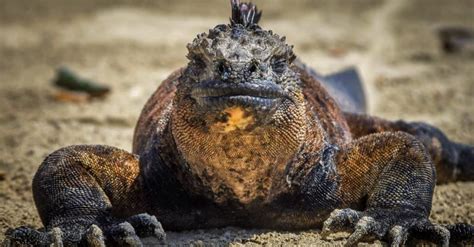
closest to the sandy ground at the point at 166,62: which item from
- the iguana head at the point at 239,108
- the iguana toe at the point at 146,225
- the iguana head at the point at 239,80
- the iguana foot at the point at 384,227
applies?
the iguana foot at the point at 384,227

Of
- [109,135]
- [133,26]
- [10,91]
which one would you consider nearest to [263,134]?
[109,135]

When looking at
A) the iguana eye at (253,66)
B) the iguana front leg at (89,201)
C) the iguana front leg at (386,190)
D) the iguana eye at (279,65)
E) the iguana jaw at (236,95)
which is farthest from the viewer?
the iguana front leg at (386,190)

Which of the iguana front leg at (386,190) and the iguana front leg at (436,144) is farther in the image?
the iguana front leg at (436,144)

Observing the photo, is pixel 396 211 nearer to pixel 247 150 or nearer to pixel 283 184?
pixel 283 184

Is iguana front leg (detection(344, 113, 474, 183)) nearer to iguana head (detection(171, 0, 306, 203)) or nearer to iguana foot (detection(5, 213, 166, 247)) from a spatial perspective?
iguana head (detection(171, 0, 306, 203))

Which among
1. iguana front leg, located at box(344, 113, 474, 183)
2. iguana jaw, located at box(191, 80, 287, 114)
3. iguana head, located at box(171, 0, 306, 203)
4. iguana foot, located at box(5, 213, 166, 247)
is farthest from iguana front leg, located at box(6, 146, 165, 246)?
iguana front leg, located at box(344, 113, 474, 183)

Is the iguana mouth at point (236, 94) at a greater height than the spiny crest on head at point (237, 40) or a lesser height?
lesser

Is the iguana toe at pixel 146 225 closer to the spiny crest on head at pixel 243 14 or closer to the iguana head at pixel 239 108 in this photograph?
the iguana head at pixel 239 108
